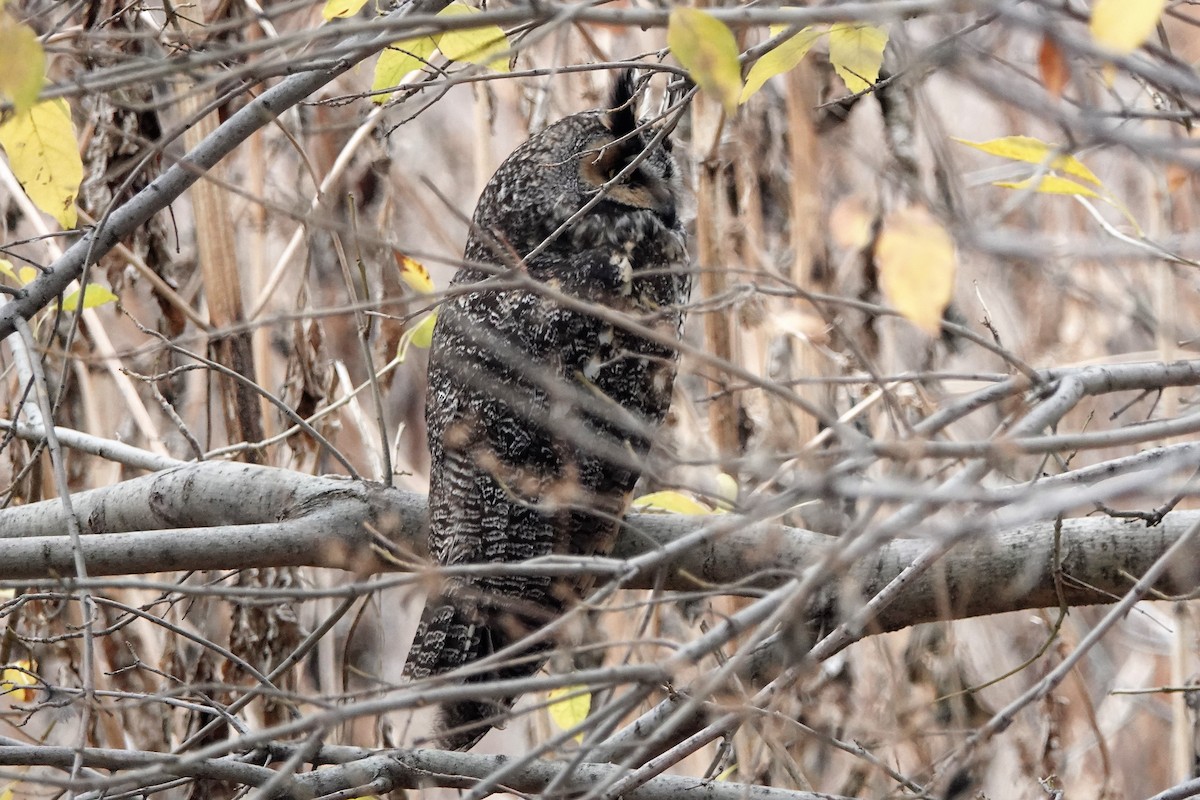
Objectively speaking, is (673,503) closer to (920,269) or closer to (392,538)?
(392,538)

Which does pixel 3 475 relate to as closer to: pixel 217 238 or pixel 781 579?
pixel 217 238

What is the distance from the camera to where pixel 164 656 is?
2.63 m

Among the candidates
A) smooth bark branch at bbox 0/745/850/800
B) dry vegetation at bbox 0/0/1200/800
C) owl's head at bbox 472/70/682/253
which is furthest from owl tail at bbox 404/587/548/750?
owl's head at bbox 472/70/682/253

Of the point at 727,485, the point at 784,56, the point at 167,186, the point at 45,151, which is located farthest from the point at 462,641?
the point at 784,56

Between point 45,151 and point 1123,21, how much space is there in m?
1.18

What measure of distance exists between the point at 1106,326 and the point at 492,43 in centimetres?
305

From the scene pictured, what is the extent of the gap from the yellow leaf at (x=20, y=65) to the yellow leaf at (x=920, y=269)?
0.67 meters

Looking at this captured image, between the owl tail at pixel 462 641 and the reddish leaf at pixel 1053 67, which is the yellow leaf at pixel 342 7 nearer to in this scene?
the reddish leaf at pixel 1053 67

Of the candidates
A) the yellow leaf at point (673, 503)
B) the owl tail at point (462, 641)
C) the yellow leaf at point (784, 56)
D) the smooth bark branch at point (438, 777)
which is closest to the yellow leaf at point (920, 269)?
the yellow leaf at point (784, 56)

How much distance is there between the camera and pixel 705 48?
0.95 m

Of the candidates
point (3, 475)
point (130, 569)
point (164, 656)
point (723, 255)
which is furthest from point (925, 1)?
point (3, 475)

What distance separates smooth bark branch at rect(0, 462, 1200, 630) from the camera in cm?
162

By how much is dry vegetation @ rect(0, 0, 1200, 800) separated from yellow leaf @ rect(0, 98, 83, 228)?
2.7 inches

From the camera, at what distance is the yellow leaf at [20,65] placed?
0.91 meters
